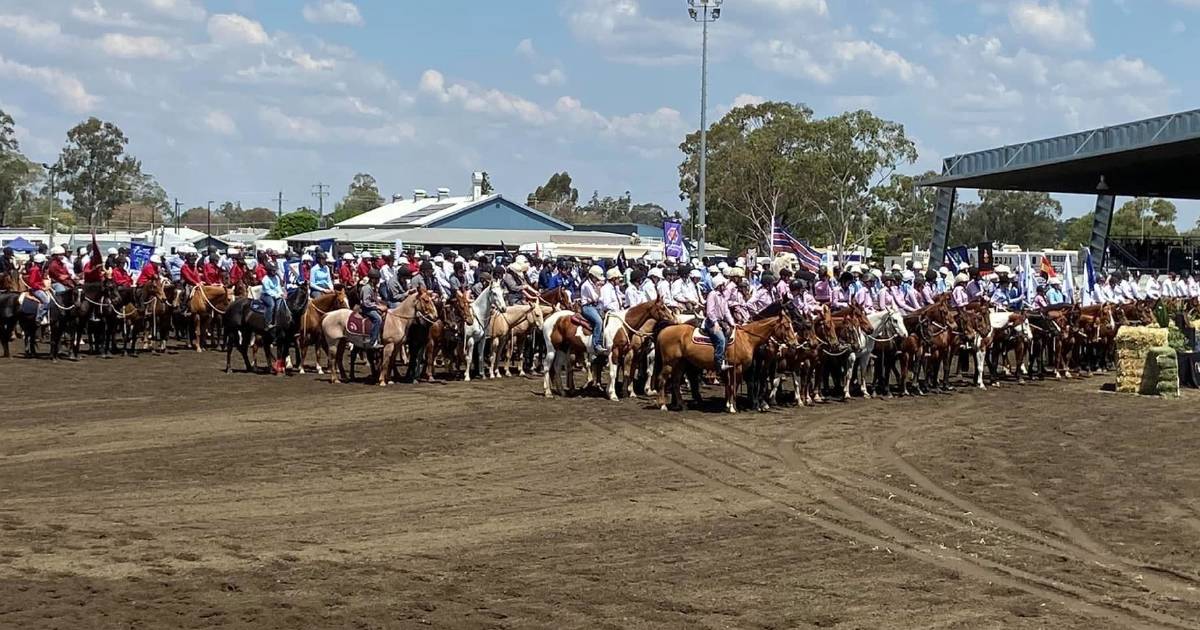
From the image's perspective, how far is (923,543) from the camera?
41.1ft

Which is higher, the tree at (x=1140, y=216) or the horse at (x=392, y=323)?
the tree at (x=1140, y=216)

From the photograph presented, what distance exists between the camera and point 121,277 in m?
32.8

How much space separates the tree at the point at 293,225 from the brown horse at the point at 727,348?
78.6 m

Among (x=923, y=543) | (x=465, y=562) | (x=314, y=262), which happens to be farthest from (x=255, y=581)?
(x=314, y=262)

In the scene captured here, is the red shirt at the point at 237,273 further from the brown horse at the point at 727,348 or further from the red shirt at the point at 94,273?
the brown horse at the point at 727,348

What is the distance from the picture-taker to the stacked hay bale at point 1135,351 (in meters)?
26.7

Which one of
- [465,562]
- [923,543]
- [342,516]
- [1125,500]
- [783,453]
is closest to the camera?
[465,562]

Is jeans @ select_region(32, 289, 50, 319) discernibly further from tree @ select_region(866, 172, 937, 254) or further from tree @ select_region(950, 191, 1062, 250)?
tree @ select_region(950, 191, 1062, 250)

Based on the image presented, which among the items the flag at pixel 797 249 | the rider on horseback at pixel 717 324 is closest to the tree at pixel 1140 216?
the flag at pixel 797 249

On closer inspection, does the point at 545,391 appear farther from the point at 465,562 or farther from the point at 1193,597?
the point at 1193,597

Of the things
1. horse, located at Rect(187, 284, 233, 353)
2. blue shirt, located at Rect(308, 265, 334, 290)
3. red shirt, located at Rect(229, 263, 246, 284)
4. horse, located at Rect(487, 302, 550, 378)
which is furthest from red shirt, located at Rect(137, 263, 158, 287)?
horse, located at Rect(487, 302, 550, 378)

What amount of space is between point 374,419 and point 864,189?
56983 millimetres

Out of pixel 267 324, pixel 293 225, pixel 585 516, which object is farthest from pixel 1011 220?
pixel 585 516

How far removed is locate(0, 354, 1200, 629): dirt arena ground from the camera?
10.2 m
